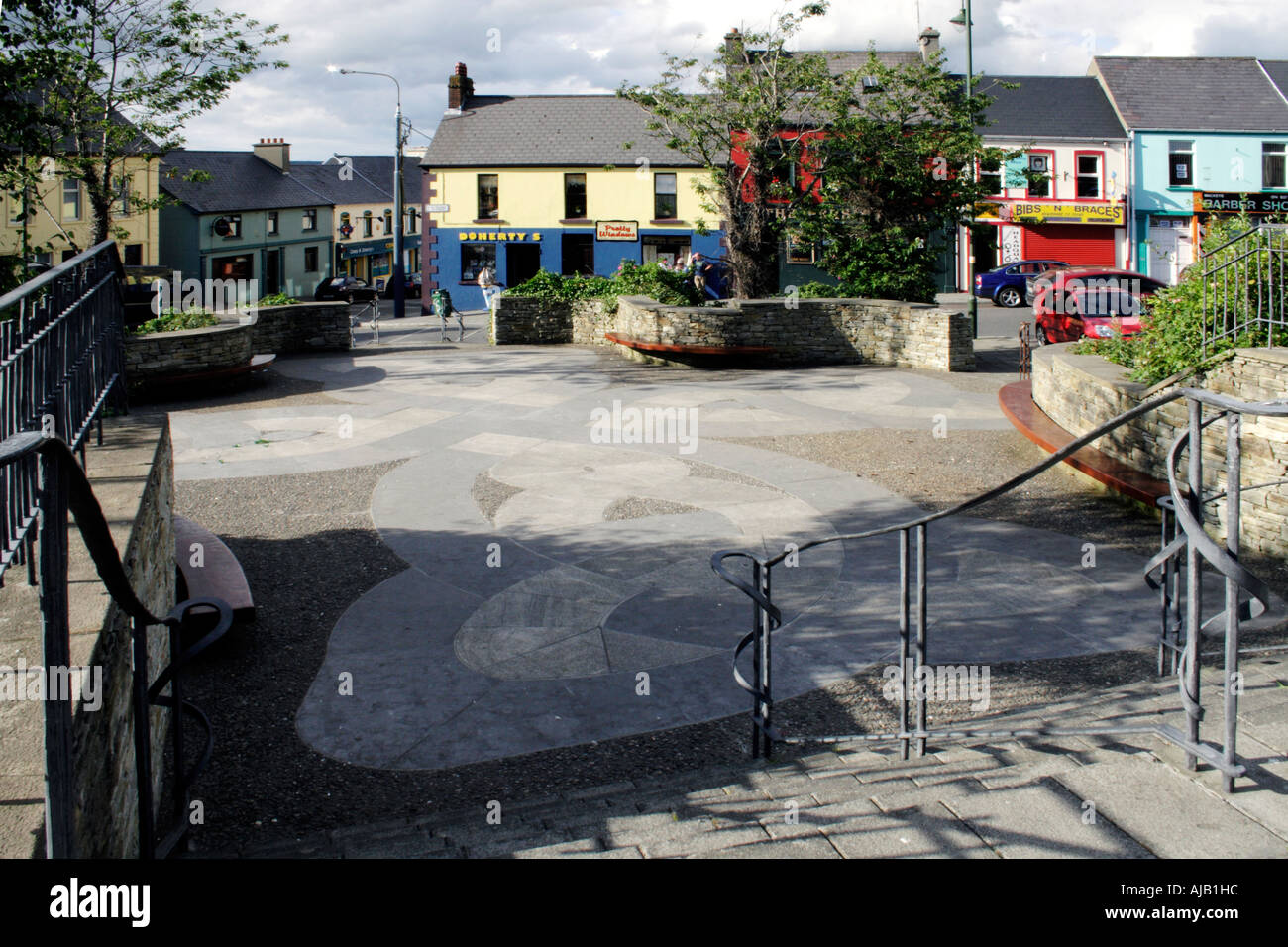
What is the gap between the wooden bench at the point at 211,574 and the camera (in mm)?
7883

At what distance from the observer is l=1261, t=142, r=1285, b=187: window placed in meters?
43.2

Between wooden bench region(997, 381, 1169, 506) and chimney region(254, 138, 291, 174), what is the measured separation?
5553cm

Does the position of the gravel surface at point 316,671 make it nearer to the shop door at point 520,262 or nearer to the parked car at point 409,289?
the shop door at point 520,262

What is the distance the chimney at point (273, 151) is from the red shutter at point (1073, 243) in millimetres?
39290

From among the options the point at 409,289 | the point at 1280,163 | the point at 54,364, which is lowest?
the point at 54,364

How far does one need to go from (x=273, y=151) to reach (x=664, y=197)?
1116 inches

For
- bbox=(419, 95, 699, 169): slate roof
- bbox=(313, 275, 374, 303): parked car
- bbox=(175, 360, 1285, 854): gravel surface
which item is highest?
bbox=(419, 95, 699, 169): slate roof

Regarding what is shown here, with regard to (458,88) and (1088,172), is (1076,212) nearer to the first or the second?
(1088,172)

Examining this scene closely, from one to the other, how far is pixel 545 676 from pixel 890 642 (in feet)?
7.78

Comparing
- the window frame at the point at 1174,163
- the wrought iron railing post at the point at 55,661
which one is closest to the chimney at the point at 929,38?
the window frame at the point at 1174,163

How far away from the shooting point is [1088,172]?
4394 centimetres

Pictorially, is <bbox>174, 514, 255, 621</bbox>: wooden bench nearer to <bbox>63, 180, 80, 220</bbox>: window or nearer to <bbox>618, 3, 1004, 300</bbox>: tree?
<bbox>618, 3, 1004, 300</bbox>: tree

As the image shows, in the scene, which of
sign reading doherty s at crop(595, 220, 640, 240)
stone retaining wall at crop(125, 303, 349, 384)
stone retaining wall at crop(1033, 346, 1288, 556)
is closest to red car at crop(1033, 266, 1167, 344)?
stone retaining wall at crop(1033, 346, 1288, 556)

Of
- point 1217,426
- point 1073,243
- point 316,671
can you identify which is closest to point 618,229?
point 1073,243
